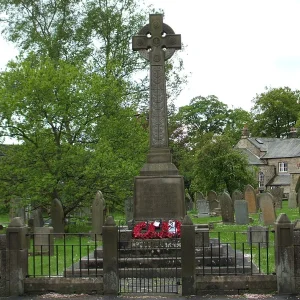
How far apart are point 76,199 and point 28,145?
3039 mm

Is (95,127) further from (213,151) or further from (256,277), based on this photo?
(213,151)

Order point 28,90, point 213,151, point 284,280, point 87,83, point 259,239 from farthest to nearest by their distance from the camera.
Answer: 1. point 213,151
2. point 87,83
3. point 28,90
4. point 259,239
5. point 284,280

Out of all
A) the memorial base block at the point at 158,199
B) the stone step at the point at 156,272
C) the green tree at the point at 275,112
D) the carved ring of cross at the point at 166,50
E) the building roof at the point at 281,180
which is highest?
the green tree at the point at 275,112

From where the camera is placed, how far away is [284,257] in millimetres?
11391

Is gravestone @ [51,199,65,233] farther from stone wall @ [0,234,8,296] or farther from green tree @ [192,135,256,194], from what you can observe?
green tree @ [192,135,256,194]

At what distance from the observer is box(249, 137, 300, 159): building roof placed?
2785 inches

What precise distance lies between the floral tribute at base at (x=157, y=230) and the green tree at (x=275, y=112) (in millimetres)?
65251

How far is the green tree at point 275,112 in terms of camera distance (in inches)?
3083

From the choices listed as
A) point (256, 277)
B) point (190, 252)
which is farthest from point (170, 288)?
point (256, 277)

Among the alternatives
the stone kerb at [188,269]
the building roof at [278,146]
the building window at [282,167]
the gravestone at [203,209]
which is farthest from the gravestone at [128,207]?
the building window at [282,167]

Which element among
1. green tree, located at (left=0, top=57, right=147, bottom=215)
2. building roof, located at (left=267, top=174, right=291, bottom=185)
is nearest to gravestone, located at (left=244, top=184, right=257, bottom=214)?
green tree, located at (left=0, top=57, right=147, bottom=215)

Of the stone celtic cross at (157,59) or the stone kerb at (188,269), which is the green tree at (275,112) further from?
the stone kerb at (188,269)

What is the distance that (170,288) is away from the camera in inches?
465

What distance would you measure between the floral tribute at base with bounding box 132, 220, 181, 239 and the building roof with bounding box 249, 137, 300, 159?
188 ft
